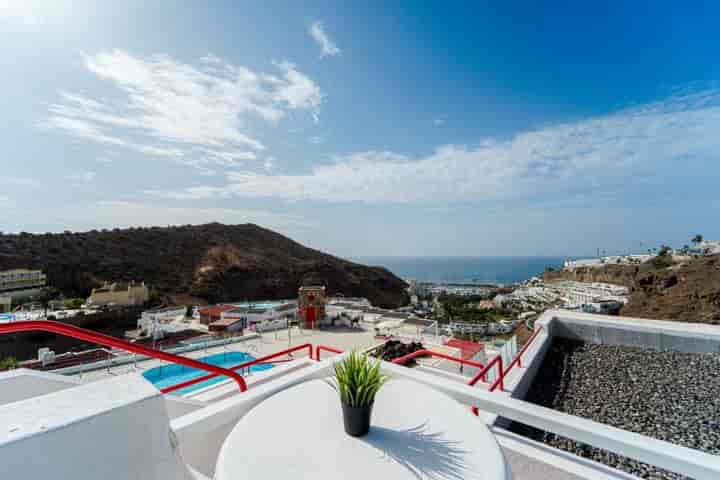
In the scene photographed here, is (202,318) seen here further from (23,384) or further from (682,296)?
(682,296)

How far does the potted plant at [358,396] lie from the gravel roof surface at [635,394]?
1.97 m

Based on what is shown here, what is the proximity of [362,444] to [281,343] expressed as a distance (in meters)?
10.3

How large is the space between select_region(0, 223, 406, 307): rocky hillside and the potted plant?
28.6 metres

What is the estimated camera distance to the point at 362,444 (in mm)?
1468

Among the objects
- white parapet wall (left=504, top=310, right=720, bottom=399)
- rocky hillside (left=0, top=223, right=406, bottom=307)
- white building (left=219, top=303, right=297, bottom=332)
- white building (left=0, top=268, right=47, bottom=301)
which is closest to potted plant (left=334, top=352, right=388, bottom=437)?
white parapet wall (left=504, top=310, right=720, bottom=399)

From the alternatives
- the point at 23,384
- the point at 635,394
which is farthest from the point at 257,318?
the point at 635,394

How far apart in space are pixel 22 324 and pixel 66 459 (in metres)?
0.65

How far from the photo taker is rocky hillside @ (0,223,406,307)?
24.2 m

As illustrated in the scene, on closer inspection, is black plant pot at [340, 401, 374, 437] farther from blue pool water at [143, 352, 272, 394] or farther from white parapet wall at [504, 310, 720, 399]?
blue pool water at [143, 352, 272, 394]

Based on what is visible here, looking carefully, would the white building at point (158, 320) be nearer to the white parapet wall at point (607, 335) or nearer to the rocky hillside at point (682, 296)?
the white parapet wall at point (607, 335)

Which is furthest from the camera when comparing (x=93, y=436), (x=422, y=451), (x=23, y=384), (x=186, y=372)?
(x=186, y=372)

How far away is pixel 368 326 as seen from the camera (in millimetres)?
14094

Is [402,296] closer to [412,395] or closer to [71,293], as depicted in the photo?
[71,293]

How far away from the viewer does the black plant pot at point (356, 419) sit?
1519 mm
